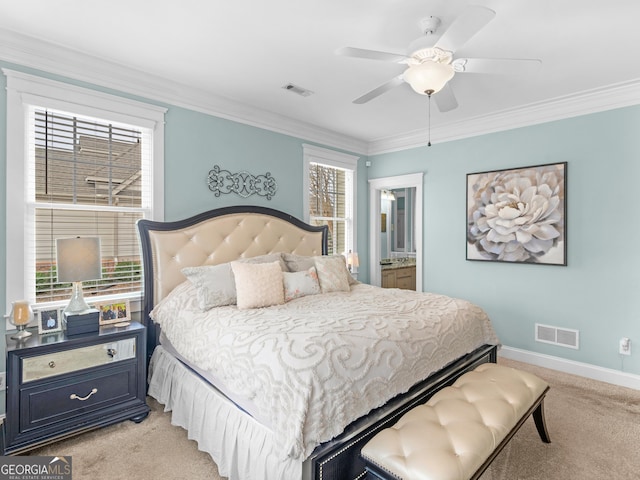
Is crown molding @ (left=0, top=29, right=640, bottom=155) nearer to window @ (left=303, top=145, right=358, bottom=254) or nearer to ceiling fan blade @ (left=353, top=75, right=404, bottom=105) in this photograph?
window @ (left=303, top=145, right=358, bottom=254)

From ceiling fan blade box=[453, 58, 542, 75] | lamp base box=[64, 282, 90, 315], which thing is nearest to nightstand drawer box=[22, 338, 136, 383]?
lamp base box=[64, 282, 90, 315]

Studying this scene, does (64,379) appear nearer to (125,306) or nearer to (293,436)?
(125,306)

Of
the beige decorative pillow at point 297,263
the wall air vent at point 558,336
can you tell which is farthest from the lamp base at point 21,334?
the wall air vent at point 558,336

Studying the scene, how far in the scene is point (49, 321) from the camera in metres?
2.40

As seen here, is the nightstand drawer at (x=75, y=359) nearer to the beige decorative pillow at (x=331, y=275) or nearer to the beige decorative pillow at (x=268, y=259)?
the beige decorative pillow at (x=268, y=259)

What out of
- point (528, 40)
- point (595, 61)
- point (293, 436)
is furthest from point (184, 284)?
point (595, 61)

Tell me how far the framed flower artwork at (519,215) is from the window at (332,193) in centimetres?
164

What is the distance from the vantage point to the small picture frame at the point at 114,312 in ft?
8.64

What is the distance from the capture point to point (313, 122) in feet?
14.1

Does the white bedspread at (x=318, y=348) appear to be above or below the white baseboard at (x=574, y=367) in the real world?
above

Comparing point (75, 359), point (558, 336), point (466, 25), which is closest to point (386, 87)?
point (466, 25)

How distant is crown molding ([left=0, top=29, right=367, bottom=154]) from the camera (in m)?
2.48

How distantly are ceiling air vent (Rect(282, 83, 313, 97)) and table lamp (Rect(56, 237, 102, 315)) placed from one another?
2.07 m

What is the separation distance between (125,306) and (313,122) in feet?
9.53
